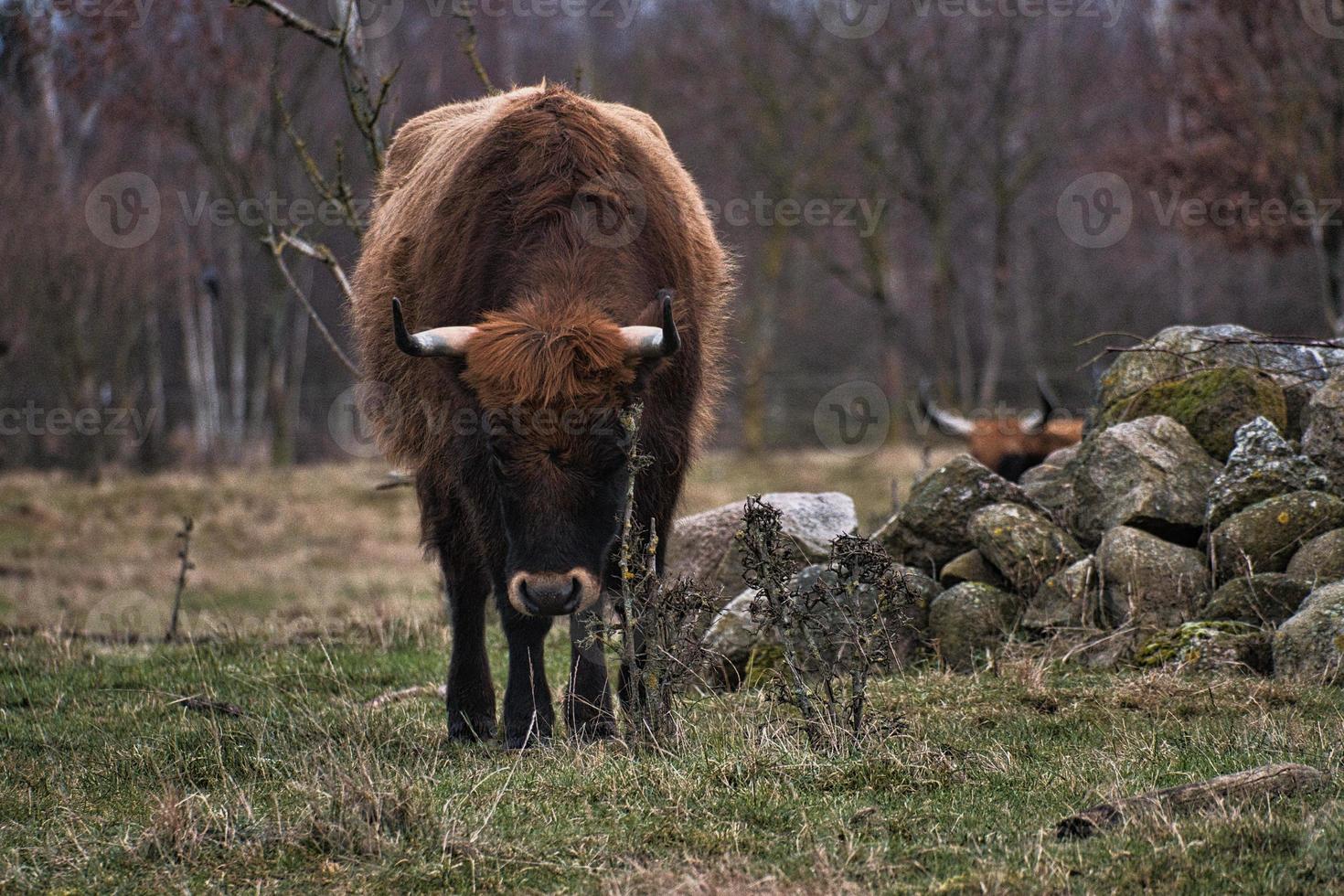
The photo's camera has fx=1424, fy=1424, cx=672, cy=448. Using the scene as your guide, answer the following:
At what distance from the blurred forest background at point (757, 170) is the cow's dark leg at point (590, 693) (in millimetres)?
8842

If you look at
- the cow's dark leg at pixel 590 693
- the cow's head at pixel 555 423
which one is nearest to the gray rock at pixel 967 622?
the cow's dark leg at pixel 590 693

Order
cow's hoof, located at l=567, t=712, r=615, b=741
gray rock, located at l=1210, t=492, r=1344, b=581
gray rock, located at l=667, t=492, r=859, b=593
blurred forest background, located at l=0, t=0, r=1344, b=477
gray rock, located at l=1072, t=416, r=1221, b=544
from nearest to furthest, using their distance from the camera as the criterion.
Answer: cow's hoof, located at l=567, t=712, r=615, b=741, gray rock, located at l=1210, t=492, r=1344, b=581, gray rock, located at l=1072, t=416, r=1221, b=544, gray rock, located at l=667, t=492, r=859, b=593, blurred forest background, located at l=0, t=0, r=1344, b=477

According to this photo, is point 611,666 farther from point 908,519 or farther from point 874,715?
point 874,715

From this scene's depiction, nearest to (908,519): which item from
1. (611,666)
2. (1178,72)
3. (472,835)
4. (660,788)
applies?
(611,666)

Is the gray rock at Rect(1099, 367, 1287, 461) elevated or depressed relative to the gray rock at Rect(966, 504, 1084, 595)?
elevated

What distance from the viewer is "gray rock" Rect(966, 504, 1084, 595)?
22.1 feet

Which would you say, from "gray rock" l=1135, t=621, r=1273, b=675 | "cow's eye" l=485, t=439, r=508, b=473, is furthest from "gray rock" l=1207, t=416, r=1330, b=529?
"cow's eye" l=485, t=439, r=508, b=473

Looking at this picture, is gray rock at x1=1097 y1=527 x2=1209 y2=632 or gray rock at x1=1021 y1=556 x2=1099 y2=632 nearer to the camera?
gray rock at x1=1097 y1=527 x2=1209 y2=632

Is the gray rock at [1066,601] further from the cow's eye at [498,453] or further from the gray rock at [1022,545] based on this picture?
the cow's eye at [498,453]

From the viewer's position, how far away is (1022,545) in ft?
22.2

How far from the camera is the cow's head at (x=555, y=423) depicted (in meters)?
4.78

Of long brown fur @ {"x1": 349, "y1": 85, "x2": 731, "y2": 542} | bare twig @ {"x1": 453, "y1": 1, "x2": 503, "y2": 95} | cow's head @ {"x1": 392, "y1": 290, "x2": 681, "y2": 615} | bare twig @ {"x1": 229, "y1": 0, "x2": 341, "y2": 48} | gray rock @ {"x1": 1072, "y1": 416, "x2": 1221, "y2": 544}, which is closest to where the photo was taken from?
cow's head @ {"x1": 392, "y1": 290, "x2": 681, "y2": 615}

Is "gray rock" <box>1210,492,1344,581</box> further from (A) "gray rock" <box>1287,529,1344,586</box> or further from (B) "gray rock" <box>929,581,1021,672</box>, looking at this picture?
(B) "gray rock" <box>929,581,1021,672</box>

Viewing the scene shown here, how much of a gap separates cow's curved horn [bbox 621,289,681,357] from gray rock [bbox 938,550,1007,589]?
2.66m
